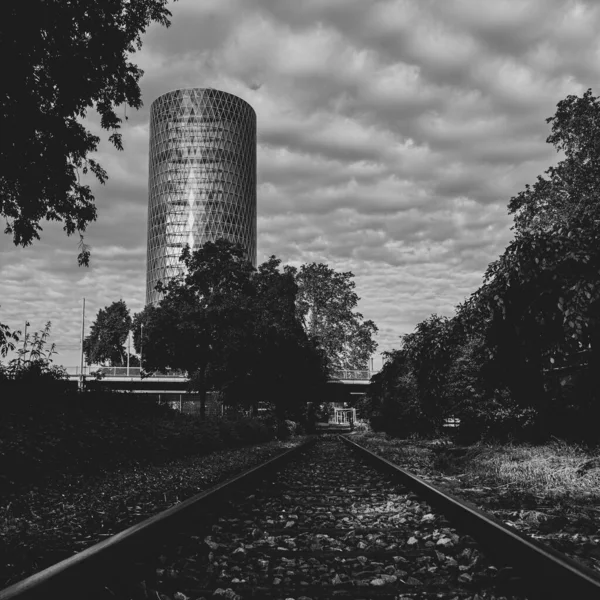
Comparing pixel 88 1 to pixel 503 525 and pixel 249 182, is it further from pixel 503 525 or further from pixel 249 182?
pixel 249 182

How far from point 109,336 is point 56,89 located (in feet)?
296

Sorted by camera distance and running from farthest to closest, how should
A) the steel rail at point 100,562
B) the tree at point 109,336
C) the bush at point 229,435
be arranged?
the tree at point 109,336
the bush at point 229,435
the steel rail at point 100,562

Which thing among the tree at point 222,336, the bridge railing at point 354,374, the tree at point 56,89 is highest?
the tree at point 56,89

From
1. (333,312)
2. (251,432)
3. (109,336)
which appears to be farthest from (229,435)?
(109,336)

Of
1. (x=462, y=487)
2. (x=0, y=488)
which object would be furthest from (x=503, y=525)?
(x=0, y=488)

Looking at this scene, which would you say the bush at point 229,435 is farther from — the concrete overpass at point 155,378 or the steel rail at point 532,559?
the concrete overpass at point 155,378

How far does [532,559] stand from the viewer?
8.87ft

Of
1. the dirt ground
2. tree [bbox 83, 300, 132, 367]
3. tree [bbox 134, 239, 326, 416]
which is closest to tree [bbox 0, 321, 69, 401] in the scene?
the dirt ground

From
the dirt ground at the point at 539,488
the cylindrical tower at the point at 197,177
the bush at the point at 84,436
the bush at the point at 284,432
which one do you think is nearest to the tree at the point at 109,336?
the bush at the point at 284,432

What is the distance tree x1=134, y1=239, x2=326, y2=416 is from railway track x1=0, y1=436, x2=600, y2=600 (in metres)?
22.6

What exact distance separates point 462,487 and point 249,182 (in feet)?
636

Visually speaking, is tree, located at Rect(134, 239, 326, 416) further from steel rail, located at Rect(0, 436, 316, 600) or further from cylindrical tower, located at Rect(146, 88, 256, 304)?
cylindrical tower, located at Rect(146, 88, 256, 304)

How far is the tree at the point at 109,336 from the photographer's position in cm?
9471

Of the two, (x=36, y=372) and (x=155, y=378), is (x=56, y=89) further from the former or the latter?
(x=155, y=378)
